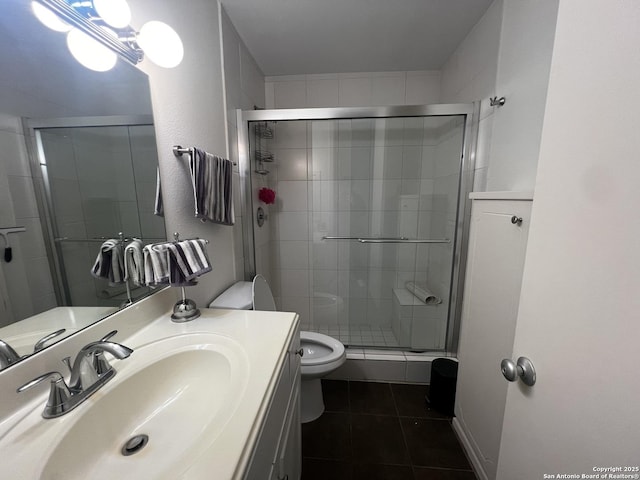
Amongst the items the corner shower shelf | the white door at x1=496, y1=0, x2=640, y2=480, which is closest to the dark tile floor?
the white door at x1=496, y1=0, x2=640, y2=480

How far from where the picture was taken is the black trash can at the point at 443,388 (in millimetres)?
1483

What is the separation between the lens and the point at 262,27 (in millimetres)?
1517

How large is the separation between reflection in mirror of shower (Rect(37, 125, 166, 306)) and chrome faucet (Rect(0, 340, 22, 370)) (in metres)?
0.15

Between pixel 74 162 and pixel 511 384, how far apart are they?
4.30 feet

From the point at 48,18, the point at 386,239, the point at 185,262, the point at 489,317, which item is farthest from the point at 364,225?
the point at 48,18

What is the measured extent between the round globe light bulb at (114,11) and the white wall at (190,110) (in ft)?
0.25

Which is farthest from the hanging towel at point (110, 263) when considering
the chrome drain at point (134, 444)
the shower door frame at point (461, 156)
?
the shower door frame at point (461, 156)

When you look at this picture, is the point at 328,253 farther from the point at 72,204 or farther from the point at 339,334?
the point at 72,204

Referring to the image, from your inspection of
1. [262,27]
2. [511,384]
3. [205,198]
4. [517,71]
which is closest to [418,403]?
[511,384]

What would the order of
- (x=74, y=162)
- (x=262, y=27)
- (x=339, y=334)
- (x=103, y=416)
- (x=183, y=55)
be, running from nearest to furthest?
(x=103, y=416) → (x=74, y=162) → (x=183, y=55) → (x=262, y=27) → (x=339, y=334)

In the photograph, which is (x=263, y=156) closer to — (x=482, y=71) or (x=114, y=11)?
(x=114, y=11)

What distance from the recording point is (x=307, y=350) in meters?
1.63

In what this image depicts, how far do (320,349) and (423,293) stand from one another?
1.03 metres

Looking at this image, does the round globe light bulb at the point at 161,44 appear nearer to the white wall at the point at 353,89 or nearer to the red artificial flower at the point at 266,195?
the red artificial flower at the point at 266,195
